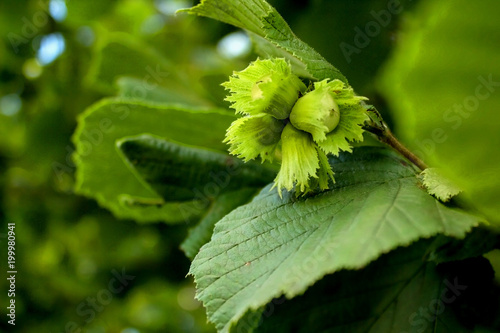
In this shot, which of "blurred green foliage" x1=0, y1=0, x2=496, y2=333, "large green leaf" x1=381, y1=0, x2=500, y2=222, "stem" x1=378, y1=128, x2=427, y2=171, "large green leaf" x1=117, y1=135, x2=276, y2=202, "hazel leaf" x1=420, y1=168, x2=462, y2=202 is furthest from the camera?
"blurred green foliage" x1=0, y1=0, x2=496, y2=333

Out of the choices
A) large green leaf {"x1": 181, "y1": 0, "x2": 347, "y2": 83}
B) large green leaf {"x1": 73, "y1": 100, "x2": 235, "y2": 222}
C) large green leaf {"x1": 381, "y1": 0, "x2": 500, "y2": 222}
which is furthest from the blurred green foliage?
large green leaf {"x1": 381, "y1": 0, "x2": 500, "y2": 222}

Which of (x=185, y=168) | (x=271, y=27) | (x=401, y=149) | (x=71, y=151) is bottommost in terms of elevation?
(x=401, y=149)

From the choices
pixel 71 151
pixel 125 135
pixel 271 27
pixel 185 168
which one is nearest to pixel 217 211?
pixel 185 168

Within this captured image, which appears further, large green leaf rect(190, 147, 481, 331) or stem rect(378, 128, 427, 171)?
stem rect(378, 128, 427, 171)

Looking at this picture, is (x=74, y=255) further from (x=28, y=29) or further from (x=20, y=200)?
(x=28, y=29)

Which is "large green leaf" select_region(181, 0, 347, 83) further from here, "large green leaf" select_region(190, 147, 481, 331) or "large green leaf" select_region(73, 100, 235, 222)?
"large green leaf" select_region(73, 100, 235, 222)

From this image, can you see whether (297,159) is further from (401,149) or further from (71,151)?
(71,151)
